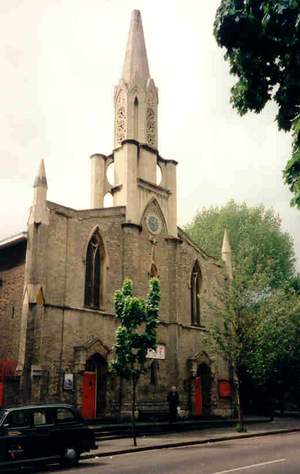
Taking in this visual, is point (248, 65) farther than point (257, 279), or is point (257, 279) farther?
point (257, 279)

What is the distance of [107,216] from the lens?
26531mm

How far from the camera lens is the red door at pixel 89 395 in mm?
23484

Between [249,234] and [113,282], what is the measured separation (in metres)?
17.8

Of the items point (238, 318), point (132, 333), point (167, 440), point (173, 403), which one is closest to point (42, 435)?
point (132, 333)

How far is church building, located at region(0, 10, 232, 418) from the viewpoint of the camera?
2244cm

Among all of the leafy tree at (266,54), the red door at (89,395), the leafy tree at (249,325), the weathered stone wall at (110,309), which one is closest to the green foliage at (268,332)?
the leafy tree at (249,325)

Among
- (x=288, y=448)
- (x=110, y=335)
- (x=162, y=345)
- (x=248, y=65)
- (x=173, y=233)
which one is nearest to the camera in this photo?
(x=248, y=65)

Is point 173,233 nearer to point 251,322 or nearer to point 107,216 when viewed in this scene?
point 107,216

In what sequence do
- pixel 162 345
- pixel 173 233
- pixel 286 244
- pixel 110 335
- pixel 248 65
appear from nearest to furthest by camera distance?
pixel 248 65, pixel 110 335, pixel 162 345, pixel 173 233, pixel 286 244

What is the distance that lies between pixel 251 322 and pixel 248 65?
17486 mm

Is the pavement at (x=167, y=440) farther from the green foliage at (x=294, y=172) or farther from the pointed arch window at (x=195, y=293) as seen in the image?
the green foliage at (x=294, y=172)

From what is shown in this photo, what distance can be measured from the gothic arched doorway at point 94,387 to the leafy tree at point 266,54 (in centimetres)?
1668

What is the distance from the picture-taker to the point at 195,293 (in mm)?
30781

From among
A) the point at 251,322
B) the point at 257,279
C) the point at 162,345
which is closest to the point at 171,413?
the point at 162,345
